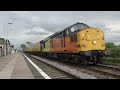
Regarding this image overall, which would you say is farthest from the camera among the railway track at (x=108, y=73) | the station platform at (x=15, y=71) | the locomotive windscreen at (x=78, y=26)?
the locomotive windscreen at (x=78, y=26)

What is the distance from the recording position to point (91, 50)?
22.5 metres

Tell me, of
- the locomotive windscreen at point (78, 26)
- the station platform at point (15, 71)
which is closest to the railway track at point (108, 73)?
the station platform at point (15, 71)

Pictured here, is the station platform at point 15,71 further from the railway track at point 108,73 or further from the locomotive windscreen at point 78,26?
the locomotive windscreen at point 78,26

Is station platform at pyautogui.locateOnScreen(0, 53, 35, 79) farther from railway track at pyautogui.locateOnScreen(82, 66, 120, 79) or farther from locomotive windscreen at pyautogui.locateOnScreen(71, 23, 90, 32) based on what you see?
locomotive windscreen at pyautogui.locateOnScreen(71, 23, 90, 32)

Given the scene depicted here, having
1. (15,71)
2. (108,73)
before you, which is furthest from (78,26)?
(108,73)

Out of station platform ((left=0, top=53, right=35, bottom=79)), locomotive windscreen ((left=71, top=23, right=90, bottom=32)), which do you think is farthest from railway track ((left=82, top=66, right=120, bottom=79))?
locomotive windscreen ((left=71, top=23, right=90, bottom=32))

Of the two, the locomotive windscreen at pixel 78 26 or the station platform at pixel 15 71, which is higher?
the locomotive windscreen at pixel 78 26

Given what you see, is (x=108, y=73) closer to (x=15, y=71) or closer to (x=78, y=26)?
(x=15, y=71)

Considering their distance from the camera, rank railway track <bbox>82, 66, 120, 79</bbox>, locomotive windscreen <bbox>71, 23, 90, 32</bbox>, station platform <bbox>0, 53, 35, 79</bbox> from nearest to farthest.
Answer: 1. railway track <bbox>82, 66, 120, 79</bbox>
2. station platform <bbox>0, 53, 35, 79</bbox>
3. locomotive windscreen <bbox>71, 23, 90, 32</bbox>
